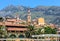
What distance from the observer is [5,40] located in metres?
69.5

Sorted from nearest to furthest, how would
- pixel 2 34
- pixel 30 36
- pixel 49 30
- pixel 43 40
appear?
pixel 43 40 < pixel 2 34 < pixel 30 36 < pixel 49 30

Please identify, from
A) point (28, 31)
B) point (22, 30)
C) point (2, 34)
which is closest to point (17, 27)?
point (22, 30)

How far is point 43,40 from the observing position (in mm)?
66750

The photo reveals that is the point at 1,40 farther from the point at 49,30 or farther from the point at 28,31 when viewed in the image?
the point at 49,30

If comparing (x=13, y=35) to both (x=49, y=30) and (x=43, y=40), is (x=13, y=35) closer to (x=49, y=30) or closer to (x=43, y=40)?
(x=49, y=30)

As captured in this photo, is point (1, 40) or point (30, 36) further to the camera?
point (30, 36)

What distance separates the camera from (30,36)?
259 ft

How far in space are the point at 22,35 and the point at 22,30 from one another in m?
1.85

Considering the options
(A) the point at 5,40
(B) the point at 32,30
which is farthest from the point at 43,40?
(B) the point at 32,30

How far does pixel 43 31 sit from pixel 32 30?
3.93m

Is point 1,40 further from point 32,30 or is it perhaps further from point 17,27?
point 17,27

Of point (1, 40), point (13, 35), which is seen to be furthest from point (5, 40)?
point (13, 35)

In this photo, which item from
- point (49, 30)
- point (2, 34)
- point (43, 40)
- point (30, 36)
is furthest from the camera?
point (49, 30)

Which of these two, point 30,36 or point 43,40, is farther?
point 30,36
